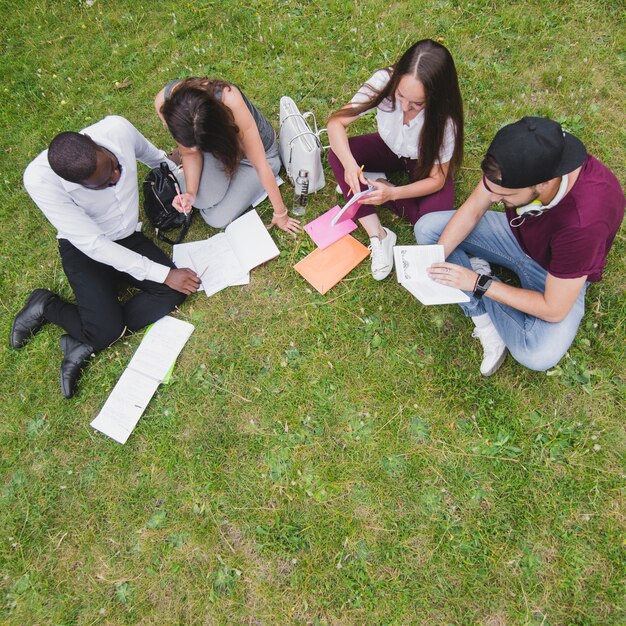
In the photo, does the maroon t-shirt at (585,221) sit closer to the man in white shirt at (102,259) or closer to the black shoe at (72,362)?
Result: the man in white shirt at (102,259)

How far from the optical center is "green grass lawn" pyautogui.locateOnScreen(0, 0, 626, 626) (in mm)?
3201

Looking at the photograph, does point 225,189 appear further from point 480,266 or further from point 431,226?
point 480,266

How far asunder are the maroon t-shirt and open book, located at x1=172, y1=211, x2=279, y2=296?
2.35 m

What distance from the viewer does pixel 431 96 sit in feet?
9.81

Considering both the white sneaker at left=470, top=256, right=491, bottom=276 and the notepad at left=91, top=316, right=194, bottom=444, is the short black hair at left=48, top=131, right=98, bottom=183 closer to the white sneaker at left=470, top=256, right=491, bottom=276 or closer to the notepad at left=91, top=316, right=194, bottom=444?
the notepad at left=91, top=316, right=194, bottom=444

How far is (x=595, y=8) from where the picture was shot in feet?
15.6

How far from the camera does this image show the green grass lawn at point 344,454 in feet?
10.5

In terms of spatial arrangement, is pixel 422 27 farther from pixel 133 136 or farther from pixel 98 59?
pixel 98 59

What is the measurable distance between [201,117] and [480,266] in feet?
8.14

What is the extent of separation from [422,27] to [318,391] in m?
4.09

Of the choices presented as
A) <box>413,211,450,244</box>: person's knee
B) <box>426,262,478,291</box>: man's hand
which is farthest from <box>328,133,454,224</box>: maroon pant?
<box>426,262,478,291</box>: man's hand

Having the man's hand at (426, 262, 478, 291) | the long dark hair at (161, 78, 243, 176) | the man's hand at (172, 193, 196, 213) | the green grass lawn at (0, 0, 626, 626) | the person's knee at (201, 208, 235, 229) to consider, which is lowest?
the green grass lawn at (0, 0, 626, 626)

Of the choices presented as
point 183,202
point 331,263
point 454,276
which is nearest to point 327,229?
point 331,263

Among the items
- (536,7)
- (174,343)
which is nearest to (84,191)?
(174,343)
